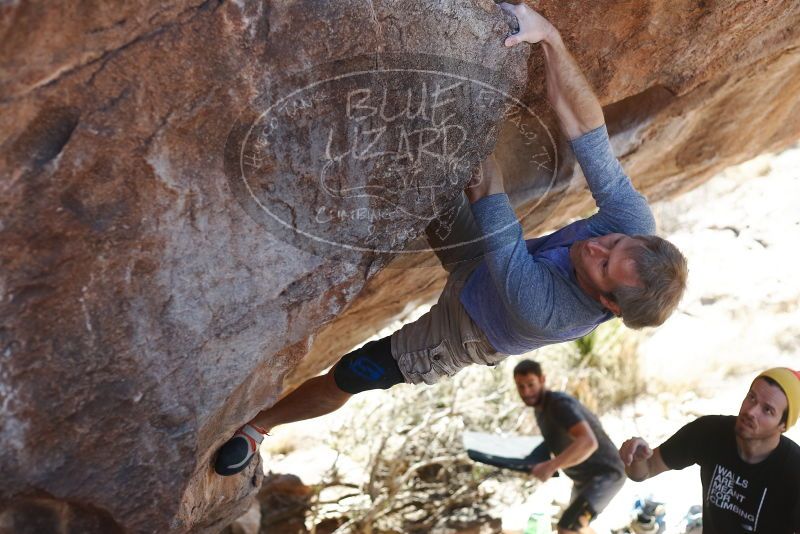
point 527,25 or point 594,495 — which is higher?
point 527,25

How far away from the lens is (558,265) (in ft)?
7.45

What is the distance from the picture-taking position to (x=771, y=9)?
Answer: 2670 mm

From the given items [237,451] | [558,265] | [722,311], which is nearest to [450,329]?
[558,265]

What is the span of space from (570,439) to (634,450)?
106 cm

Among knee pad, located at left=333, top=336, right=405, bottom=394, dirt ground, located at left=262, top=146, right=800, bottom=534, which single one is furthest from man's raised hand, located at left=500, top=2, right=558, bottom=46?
dirt ground, located at left=262, top=146, right=800, bottom=534

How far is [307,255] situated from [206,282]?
10.5 inches

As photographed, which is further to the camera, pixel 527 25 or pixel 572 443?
pixel 572 443

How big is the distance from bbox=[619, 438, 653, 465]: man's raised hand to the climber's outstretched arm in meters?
1.14

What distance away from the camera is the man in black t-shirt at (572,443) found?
12.8ft

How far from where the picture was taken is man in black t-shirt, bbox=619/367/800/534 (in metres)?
2.65

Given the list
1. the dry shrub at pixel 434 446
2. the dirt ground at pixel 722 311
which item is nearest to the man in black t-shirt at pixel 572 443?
the dry shrub at pixel 434 446

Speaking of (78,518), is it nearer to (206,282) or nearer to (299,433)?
(206,282)

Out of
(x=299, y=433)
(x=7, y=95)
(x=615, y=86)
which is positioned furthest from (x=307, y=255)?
(x=299, y=433)

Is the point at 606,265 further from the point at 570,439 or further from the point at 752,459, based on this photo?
the point at 570,439
